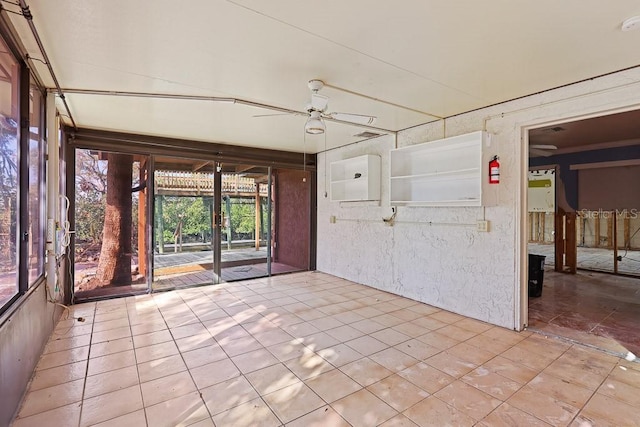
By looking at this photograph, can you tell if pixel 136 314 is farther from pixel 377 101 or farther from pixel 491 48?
pixel 491 48

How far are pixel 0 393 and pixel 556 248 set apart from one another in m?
7.98

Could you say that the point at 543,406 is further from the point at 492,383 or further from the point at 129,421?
the point at 129,421

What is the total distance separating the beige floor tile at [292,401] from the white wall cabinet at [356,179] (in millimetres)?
3105

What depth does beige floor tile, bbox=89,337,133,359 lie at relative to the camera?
2732 millimetres

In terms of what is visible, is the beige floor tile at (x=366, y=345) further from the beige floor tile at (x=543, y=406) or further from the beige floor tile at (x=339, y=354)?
the beige floor tile at (x=543, y=406)

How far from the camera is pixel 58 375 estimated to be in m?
2.37

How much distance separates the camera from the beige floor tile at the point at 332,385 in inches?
83.3

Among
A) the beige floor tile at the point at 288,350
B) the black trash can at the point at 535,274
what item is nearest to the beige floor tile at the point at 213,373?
the beige floor tile at the point at 288,350

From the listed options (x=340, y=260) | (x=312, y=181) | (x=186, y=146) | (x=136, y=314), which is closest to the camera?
(x=136, y=314)

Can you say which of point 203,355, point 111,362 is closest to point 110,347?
point 111,362

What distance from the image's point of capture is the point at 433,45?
2.16m

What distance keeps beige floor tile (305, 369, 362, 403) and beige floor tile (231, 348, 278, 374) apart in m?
0.45

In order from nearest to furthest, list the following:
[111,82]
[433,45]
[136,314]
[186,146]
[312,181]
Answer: [433,45]
[111,82]
[136,314]
[186,146]
[312,181]

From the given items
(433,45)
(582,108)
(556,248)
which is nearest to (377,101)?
(433,45)
